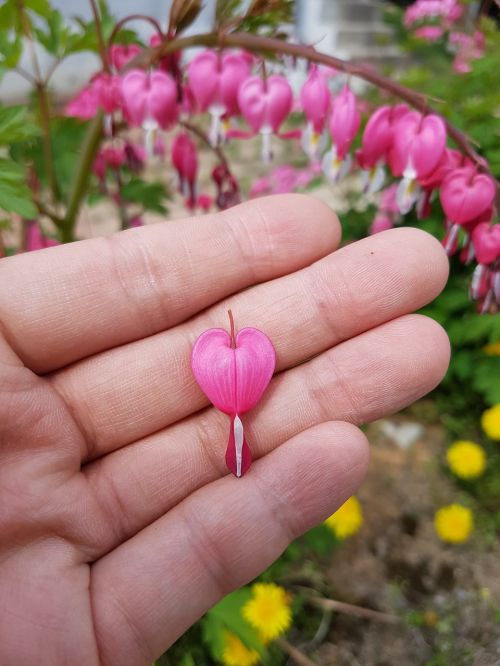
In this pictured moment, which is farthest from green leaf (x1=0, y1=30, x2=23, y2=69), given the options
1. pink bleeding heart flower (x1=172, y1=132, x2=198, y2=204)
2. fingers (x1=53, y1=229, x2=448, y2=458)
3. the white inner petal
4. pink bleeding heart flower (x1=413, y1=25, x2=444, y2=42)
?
pink bleeding heart flower (x1=413, y1=25, x2=444, y2=42)

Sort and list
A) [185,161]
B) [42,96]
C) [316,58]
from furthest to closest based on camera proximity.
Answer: [185,161]
[42,96]
[316,58]

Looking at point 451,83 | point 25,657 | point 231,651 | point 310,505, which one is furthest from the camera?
point 451,83

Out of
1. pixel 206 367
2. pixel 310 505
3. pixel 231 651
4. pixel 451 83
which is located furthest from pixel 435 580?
pixel 451 83

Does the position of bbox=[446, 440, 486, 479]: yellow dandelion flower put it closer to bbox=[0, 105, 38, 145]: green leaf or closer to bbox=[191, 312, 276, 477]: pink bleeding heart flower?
bbox=[191, 312, 276, 477]: pink bleeding heart flower

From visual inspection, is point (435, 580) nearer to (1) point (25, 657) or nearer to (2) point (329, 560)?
(2) point (329, 560)

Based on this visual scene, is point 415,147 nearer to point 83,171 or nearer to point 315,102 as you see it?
point 315,102

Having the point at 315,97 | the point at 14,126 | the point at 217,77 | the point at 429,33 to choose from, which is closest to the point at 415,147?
the point at 315,97

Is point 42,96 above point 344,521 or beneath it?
above
